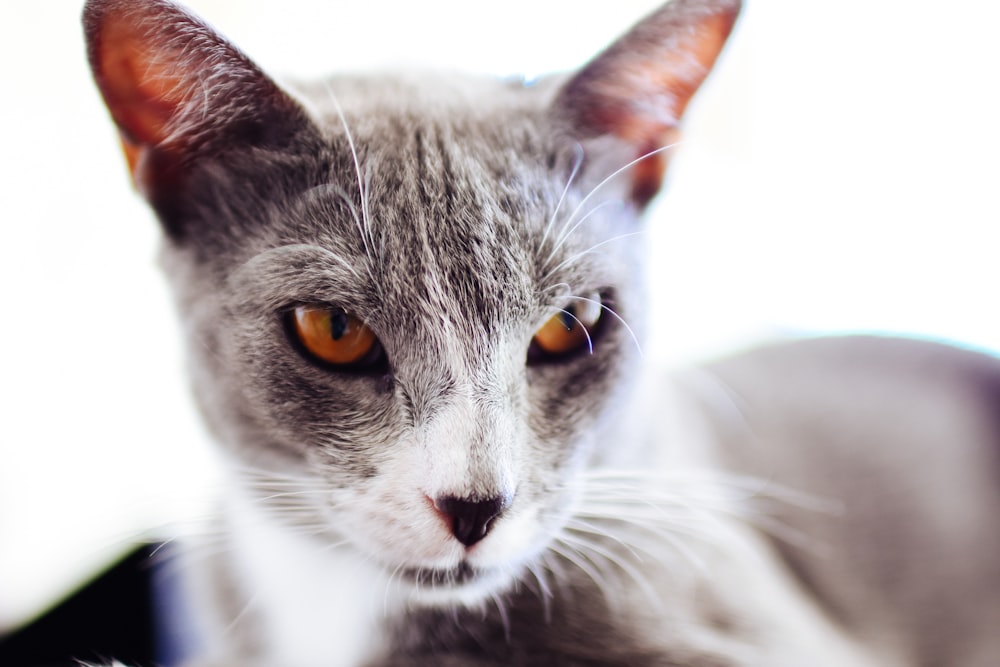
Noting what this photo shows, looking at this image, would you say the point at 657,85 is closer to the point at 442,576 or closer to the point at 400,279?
the point at 400,279

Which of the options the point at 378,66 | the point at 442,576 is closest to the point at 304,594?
the point at 442,576

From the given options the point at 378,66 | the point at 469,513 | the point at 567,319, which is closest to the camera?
the point at 469,513

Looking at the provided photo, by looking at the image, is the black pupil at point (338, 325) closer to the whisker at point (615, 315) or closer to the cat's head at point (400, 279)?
the cat's head at point (400, 279)

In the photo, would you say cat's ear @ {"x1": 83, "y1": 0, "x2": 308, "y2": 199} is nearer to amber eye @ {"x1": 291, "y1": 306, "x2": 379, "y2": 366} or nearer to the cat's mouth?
amber eye @ {"x1": 291, "y1": 306, "x2": 379, "y2": 366}

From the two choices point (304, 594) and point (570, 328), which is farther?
point (304, 594)

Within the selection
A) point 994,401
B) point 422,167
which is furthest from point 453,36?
point 994,401

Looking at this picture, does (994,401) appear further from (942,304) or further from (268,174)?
(268,174)

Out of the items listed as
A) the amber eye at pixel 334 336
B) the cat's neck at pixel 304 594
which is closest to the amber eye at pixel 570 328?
the amber eye at pixel 334 336

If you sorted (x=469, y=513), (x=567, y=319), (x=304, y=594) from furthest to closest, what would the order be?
1. (x=304, y=594)
2. (x=567, y=319)
3. (x=469, y=513)

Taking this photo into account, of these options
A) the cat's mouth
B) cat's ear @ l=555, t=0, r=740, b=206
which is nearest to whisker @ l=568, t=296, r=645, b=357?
cat's ear @ l=555, t=0, r=740, b=206
